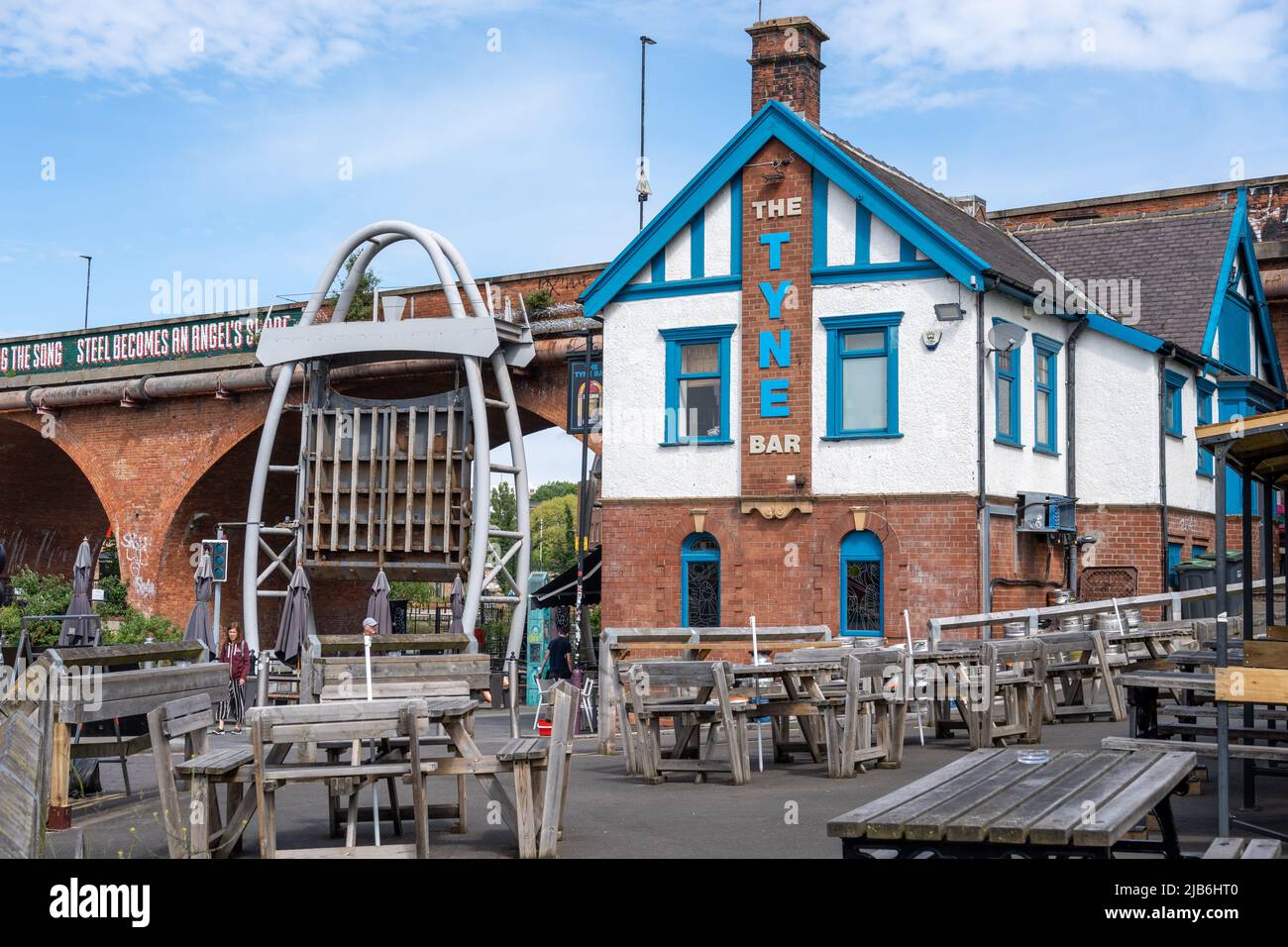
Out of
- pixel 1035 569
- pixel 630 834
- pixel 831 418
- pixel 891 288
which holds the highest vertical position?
pixel 891 288

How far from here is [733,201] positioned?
72.7ft

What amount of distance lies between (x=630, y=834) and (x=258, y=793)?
2537mm

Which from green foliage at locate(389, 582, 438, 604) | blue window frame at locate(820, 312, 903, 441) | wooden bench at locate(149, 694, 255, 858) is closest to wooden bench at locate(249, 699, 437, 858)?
wooden bench at locate(149, 694, 255, 858)

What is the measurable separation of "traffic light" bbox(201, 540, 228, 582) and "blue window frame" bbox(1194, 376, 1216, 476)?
1532 cm

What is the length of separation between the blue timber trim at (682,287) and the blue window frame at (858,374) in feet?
5.16

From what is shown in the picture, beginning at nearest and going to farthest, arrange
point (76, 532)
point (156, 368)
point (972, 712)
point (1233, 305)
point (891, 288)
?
1. point (972, 712)
2. point (891, 288)
3. point (1233, 305)
4. point (156, 368)
5. point (76, 532)

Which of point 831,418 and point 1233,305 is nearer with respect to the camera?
point 831,418

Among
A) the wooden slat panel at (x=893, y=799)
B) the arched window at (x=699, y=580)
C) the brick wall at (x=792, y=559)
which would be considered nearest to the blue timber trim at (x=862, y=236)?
the brick wall at (x=792, y=559)

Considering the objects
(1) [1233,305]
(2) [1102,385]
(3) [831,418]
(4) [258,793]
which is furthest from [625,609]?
(4) [258,793]

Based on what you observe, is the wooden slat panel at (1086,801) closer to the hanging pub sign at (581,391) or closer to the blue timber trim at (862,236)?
the blue timber trim at (862,236)

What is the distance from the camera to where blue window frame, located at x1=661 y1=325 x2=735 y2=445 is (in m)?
22.1

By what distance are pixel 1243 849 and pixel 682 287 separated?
17262 millimetres
